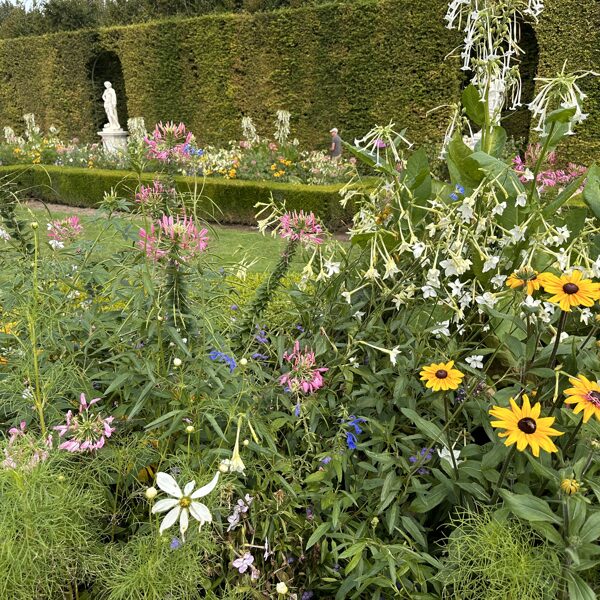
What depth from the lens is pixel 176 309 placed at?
1.38 m

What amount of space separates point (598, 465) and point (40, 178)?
10369 mm

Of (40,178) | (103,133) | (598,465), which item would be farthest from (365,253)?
(103,133)

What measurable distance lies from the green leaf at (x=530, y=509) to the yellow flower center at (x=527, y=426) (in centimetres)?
19

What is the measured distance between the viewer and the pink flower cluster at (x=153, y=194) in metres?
1.51

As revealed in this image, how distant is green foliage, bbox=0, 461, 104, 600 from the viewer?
1.09m

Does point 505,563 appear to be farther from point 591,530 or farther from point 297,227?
point 297,227

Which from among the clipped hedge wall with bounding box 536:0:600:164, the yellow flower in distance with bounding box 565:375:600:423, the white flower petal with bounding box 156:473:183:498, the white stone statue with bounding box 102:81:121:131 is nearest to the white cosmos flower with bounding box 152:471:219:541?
the white flower petal with bounding box 156:473:183:498

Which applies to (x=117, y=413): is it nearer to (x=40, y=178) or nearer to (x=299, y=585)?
(x=299, y=585)

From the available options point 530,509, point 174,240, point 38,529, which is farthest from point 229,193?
point 530,509

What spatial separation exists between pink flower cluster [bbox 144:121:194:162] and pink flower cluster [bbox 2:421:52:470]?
2.50 feet

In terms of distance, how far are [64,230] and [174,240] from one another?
93 cm

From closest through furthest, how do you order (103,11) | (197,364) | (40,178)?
(197,364) → (40,178) → (103,11)

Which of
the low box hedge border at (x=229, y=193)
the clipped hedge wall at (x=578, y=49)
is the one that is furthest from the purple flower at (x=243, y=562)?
the clipped hedge wall at (x=578, y=49)

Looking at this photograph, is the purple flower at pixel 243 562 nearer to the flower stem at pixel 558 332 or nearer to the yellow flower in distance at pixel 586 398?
the yellow flower in distance at pixel 586 398
